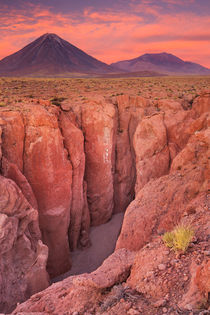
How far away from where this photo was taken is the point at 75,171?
50.5 ft

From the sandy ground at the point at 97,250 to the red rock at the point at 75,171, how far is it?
885 millimetres

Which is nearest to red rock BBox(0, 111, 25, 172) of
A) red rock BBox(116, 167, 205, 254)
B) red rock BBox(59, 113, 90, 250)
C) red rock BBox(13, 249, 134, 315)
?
red rock BBox(59, 113, 90, 250)

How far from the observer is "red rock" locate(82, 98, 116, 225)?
17.0 meters

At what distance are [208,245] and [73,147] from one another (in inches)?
441

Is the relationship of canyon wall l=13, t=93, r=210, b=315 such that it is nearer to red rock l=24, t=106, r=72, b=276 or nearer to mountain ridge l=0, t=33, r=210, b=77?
red rock l=24, t=106, r=72, b=276

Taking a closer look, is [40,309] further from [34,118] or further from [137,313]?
[34,118]

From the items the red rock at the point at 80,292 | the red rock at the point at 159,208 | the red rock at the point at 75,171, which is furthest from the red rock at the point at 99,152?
the red rock at the point at 80,292

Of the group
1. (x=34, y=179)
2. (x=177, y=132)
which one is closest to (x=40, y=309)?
(x=34, y=179)

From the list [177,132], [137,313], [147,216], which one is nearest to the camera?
[137,313]

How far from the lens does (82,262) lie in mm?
15312

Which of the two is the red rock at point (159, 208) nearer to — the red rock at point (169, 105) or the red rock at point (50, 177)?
the red rock at point (50, 177)

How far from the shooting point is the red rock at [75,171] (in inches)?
593

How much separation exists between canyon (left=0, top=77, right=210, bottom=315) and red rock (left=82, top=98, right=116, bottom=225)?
0.23ft

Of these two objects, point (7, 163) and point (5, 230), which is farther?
point (7, 163)
